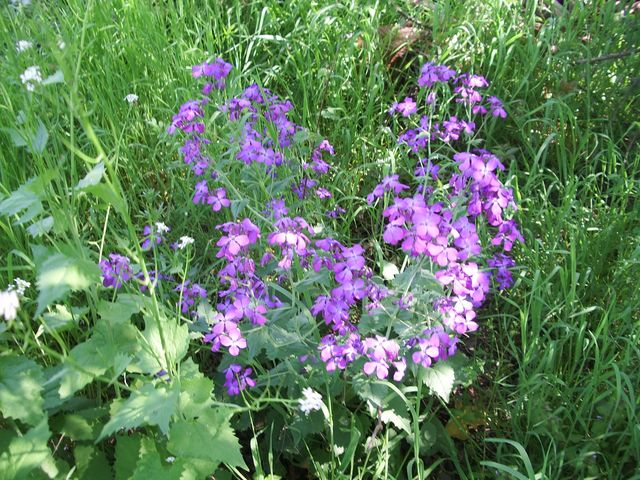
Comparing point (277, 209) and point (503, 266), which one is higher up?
point (277, 209)

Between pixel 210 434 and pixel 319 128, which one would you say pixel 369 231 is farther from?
pixel 210 434

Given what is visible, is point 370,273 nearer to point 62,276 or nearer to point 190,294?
point 190,294

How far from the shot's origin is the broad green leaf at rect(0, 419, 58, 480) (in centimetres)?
135

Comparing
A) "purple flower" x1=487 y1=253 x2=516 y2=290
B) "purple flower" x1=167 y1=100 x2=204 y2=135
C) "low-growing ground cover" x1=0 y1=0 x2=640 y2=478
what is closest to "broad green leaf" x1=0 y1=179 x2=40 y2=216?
"low-growing ground cover" x1=0 y1=0 x2=640 y2=478

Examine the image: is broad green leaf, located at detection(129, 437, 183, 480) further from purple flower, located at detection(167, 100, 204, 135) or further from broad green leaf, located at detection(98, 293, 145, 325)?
purple flower, located at detection(167, 100, 204, 135)

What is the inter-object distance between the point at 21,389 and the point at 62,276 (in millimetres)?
467

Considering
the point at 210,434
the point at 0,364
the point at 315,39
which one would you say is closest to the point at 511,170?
the point at 315,39

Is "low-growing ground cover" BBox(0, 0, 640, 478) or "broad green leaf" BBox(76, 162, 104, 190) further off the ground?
"broad green leaf" BBox(76, 162, 104, 190)

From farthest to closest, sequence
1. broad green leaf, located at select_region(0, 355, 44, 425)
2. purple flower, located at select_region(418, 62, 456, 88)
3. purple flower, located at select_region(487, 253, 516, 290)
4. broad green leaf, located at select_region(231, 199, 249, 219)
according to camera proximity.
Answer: purple flower, located at select_region(418, 62, 456, 88) → purple flower, located at select_region(487, 253, 516, 290) → broad green leaf, located at select_region(231, 199, 249, 219) → broad green leaf, located at select_region(0, 355, 44, 425)

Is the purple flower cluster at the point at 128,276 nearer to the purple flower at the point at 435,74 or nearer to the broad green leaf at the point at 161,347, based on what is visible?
the broad green leaf at the point at 161,347

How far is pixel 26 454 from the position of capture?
1399 mm

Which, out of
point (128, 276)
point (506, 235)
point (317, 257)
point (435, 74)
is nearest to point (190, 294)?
point (128, 276)

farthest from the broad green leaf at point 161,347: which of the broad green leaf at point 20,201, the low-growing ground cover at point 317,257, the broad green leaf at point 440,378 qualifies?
the broad green leaf at point 440,378

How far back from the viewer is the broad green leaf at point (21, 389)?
4.64ft
